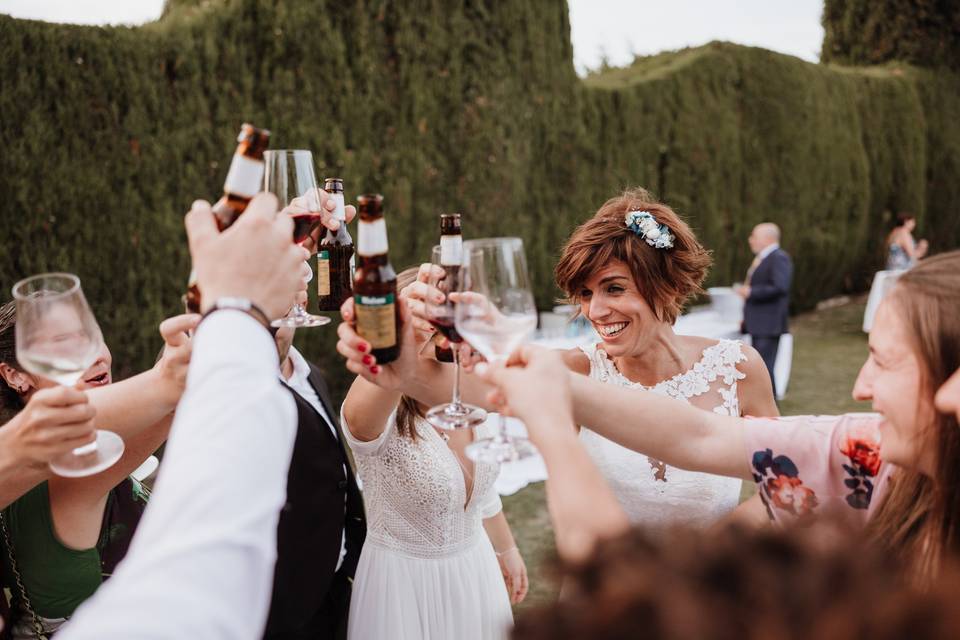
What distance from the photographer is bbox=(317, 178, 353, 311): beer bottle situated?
2498 millimetres

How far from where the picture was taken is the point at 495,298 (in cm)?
148

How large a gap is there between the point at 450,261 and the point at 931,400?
3.33 feet

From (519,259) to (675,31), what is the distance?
1252cm

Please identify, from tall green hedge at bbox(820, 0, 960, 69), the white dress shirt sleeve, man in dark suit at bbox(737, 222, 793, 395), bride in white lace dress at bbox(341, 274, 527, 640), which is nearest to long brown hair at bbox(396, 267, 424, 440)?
bride in white lace dress at bbox(341, 274, 527, 640)

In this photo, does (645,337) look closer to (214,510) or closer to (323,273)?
(323,273)

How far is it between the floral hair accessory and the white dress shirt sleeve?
207 centimetres

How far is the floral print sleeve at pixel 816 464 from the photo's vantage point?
1.69m

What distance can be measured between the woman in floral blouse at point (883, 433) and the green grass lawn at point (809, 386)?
427 mm

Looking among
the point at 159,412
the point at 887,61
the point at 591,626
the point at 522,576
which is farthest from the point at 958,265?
the point at 887,61

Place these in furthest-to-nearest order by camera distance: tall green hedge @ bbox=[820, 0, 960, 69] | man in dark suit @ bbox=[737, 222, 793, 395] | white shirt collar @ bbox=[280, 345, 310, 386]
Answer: tall green hedge @ bbox=[820, 0, 960, 69]
man in dark suit @ bbox=[737, 222, 793, 395]
white shirt collar @ bbox=[280, 345, 310, 386]

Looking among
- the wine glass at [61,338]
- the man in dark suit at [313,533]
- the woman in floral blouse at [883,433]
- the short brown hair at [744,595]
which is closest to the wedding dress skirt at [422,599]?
the man in dark suit at [313,533]

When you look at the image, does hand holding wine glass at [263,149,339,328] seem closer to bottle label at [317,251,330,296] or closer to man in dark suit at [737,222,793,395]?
bottle label at [317,251,330,296]

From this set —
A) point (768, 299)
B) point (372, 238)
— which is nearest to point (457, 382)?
point (372, 238)

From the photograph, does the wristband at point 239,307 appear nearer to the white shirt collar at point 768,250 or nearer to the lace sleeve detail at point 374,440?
the lace sleeve detail at point 374,440
